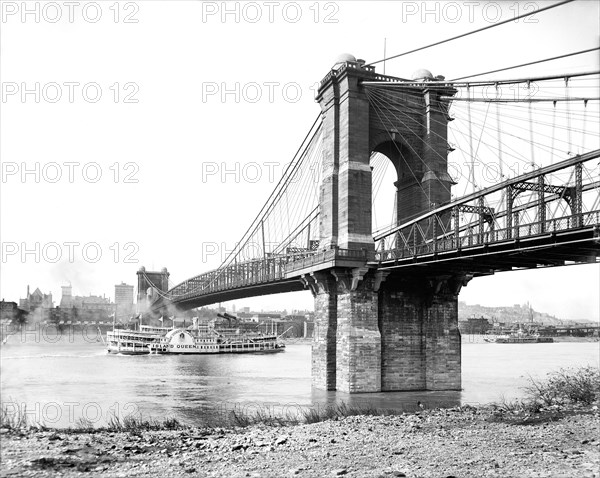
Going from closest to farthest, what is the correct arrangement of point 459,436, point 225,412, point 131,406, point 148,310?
point 459,436, point 225,412, point 131,406, point 148,310

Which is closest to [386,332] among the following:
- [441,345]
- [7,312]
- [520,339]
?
[441,345]

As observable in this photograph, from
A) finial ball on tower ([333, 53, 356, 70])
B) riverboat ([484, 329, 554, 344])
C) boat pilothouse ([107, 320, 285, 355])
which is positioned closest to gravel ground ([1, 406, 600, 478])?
finial ball on tower ([333, 53, 356, 70])

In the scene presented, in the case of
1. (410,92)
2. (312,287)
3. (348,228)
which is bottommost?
(312,287)

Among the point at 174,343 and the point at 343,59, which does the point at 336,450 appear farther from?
the point at 174,343

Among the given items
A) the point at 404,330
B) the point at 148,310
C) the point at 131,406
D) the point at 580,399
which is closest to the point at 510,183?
the point at 580,399

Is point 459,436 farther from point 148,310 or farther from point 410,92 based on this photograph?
point 148,310

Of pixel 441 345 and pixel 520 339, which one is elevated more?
pixel 441 345
